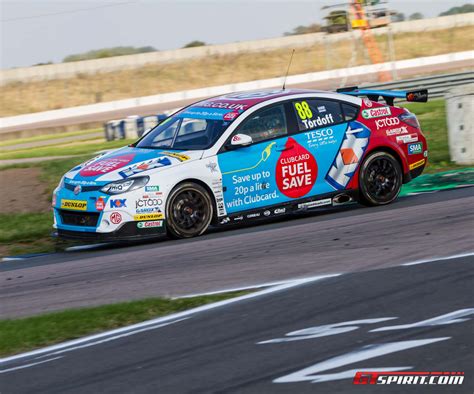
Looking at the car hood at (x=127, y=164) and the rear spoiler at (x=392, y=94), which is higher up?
the rear spoiler at (x=392, y=94)

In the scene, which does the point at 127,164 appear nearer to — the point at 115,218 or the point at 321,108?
the point at 115,218

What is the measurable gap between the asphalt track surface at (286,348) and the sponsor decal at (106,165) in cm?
Result: 359

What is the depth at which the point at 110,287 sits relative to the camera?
23.6 ft

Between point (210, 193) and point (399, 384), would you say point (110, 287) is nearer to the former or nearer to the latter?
point (210, 193)

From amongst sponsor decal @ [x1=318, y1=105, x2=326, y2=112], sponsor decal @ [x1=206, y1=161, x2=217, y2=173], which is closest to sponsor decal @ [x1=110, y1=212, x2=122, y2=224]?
sponsor decal @ [x1=206, y1=161, x2=217, y2=173]

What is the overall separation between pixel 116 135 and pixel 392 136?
1533cm

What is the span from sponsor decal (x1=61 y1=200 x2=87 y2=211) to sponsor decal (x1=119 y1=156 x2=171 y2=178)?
0.52m

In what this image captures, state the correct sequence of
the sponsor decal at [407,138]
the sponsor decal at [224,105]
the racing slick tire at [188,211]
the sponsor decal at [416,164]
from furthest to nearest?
1. the sponsor decal at [416,164]
2. the sponsor decal at [407,138]
3. the sponsor decal at [224,105]
4. the racing slick tire at [188,211]

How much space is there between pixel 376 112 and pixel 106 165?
3497 mm

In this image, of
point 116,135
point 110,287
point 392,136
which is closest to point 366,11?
point 116,135

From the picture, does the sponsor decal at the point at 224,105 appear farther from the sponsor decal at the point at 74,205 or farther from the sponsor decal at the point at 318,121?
the sponsor decal at the point at 74,205

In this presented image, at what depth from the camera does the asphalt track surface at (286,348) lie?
14.6 feet

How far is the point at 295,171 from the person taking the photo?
1000 centimetres

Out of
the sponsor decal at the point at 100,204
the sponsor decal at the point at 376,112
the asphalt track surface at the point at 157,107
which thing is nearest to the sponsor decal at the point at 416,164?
the sponsor decal at the point at 376,112
